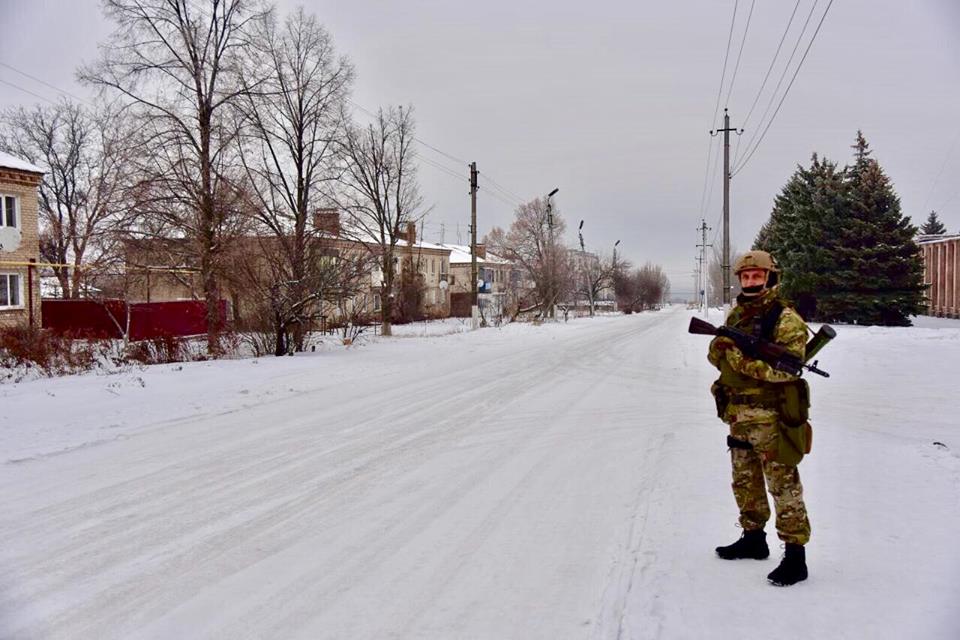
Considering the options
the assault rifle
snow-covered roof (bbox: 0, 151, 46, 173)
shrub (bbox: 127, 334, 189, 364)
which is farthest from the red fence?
the assault rifle

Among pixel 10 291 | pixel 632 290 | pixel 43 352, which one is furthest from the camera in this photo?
pixel 632 290

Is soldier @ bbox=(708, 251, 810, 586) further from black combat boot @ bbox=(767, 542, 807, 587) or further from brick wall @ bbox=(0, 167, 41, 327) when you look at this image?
brick wall @ bbox=(0, 167, 41, 327)

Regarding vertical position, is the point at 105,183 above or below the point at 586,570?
above

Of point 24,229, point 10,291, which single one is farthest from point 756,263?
point 24,229

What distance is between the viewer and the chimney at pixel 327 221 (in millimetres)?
20125

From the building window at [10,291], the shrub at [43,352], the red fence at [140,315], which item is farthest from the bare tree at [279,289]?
the building window at [10,291]

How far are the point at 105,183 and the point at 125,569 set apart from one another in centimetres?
2086

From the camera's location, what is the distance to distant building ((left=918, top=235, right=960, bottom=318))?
33781mm

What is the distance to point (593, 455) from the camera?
22.6 ft

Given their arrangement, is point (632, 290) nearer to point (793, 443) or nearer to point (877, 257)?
point (877, 257)

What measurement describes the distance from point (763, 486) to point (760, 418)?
51 centimetres

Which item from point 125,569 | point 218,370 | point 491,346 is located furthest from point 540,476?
point 491,346

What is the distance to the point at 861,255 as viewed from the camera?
2739cm

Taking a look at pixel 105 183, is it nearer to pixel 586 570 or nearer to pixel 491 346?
pixel 491 346
